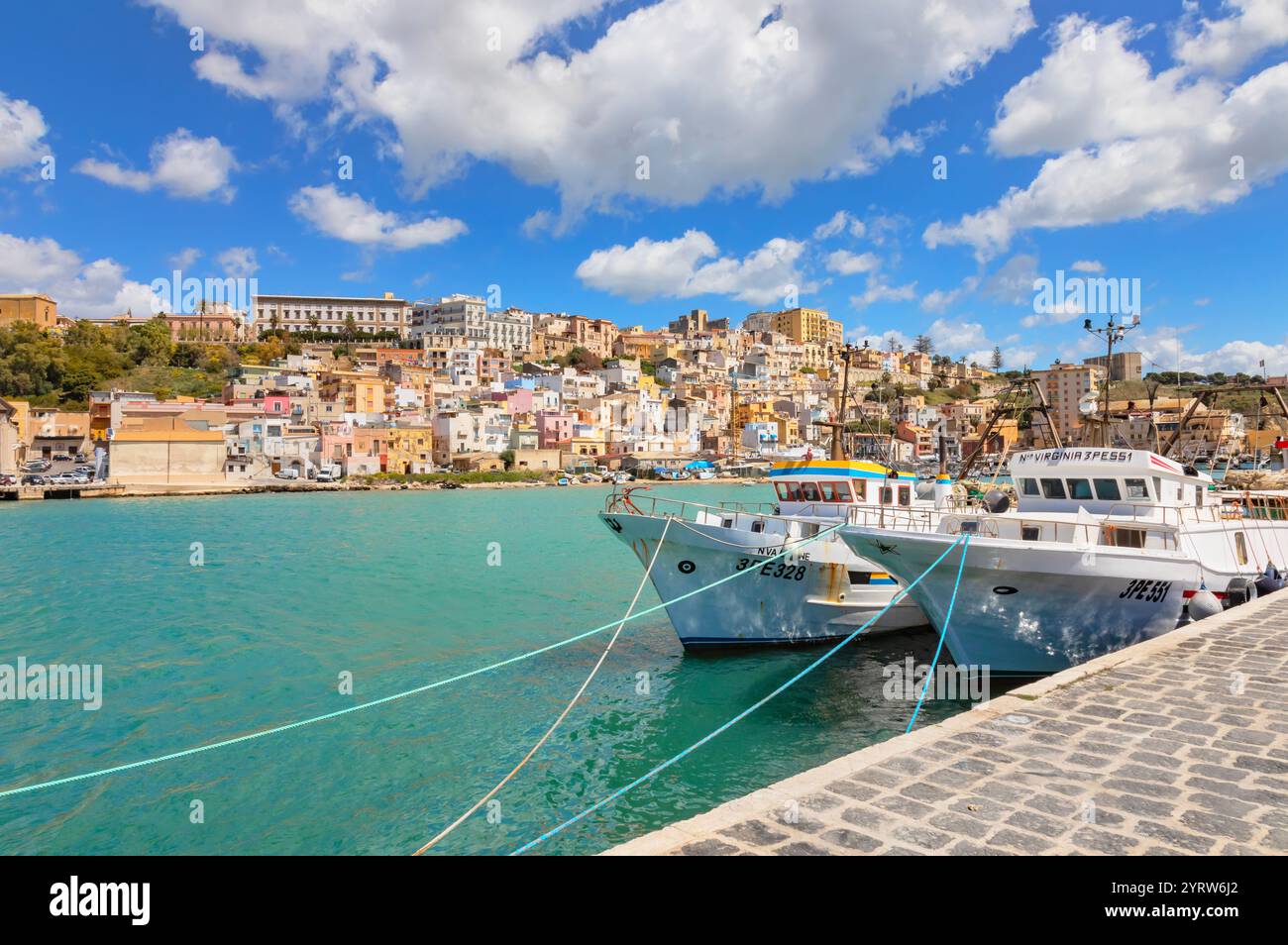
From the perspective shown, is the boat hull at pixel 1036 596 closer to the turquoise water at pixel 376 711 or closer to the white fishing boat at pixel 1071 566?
the white fishing boat at pixel 1071 566

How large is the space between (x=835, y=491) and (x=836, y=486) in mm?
108

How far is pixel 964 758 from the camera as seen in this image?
5430 mm

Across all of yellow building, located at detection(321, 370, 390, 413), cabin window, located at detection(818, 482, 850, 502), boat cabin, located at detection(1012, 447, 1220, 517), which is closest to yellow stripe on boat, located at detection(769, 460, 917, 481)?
cabin window, located at detection(818, 482, 850, 502)

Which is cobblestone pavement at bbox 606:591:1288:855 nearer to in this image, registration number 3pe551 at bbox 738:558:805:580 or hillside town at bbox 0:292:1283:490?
registration number 3pe551 at bbox 738:558:805:580

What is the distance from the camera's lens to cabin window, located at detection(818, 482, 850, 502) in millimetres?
16156

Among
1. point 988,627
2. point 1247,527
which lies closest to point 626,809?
point 988,627

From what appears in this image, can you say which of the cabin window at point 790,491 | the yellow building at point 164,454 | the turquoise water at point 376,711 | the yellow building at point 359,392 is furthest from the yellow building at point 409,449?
the cabin window at point 790,491

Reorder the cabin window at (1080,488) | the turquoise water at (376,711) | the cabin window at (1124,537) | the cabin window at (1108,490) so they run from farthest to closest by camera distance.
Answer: the cabin window at (1080,488)
the cabin window at (1108,490)
the cabin window at (1124,537)
the turquoise water at (376,711)

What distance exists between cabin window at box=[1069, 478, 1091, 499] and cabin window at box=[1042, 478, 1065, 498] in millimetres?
148

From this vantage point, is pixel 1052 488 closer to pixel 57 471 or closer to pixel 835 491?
pixel 835 491

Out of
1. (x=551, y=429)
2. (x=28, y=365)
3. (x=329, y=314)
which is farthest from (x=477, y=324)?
(x=28, y=365)

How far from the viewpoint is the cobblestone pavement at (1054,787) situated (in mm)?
Result: 4211

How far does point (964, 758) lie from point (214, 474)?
8068cm

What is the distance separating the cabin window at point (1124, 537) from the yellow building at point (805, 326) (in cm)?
16604
